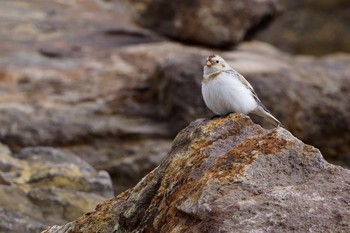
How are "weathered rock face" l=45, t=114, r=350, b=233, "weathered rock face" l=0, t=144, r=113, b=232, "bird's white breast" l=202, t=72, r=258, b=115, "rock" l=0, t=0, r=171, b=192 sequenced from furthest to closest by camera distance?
"rock" l=0, t=0, r=171, b=192, "weathered rock face" l=0, t=144, r=113, b=232, "bird's white breast" l=202, t=72, r=258, b=115, "weathered rock face" l=45, t=114, r=350, b=233

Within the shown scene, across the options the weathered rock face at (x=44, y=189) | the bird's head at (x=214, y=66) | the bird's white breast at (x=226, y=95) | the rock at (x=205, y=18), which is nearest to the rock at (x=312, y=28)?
the rock at (x=205, y=18)

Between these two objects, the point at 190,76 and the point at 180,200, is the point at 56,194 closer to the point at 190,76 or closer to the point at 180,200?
the point at 180,200

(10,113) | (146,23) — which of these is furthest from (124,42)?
(10,113)

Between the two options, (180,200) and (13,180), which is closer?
(180,200)

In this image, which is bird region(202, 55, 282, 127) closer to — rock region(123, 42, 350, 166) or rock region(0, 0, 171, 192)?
rock region(0, 0, 171, 192)

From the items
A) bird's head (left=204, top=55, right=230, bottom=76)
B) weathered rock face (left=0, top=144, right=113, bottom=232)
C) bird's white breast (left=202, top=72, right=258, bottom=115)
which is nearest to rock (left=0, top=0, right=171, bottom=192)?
weathered rock face (left=0, top=144, right=113, bottom=232)
